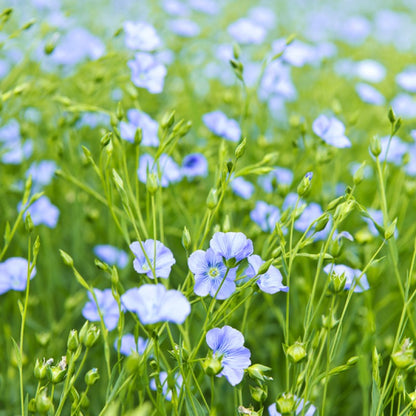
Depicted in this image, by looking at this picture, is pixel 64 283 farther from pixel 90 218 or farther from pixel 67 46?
pixel 67 46

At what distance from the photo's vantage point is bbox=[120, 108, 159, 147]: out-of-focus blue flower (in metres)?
1.46

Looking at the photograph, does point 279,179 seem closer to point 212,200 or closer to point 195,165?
point 195,165

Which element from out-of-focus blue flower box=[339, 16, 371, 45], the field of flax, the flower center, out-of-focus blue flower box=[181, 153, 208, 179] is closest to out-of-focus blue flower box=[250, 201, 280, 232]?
the field of flax

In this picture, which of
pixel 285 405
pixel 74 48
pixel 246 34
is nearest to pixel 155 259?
pixel 285 405

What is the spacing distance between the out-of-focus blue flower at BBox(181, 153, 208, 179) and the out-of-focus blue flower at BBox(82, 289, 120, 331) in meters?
0.46

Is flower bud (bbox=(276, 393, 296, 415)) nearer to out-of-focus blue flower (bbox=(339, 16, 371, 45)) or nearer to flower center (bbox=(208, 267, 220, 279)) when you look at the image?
flower center (bbox=(208, 267, 220, 279))

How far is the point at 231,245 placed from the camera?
38.5 inches

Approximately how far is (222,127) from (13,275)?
71 cm

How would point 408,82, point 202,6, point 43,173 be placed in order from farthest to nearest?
point 202,6 < point 408,82 < point 43,173

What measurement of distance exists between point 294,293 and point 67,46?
1.59m

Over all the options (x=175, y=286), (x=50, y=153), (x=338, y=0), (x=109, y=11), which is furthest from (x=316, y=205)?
(x=338, y=0)

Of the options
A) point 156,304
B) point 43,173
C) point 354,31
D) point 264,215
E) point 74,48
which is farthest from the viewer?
point 354,31

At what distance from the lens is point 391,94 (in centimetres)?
290

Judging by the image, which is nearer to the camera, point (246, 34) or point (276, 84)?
point (276, 84)
